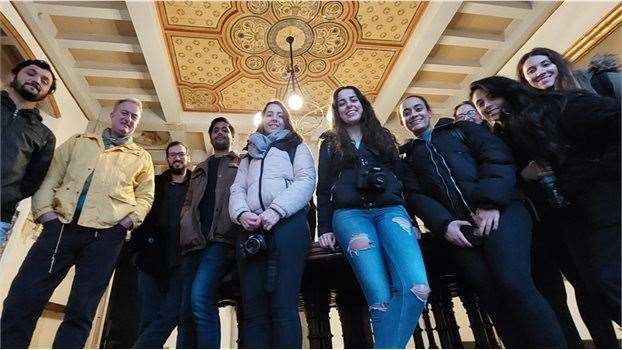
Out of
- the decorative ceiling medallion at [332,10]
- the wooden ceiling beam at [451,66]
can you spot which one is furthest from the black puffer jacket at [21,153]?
the wooden ceiling beam at [451,66]

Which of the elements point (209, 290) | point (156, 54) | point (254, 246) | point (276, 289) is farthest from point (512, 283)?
point (156, 54)

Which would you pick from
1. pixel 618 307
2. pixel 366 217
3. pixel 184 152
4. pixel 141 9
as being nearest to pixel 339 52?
pixel 141 9

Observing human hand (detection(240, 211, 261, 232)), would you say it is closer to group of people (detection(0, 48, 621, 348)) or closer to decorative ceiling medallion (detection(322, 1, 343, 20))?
group of people (detection(0, 48, 621, 348))

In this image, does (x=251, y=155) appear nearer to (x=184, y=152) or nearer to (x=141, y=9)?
(x=184, y=152)

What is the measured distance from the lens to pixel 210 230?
1.99 metres

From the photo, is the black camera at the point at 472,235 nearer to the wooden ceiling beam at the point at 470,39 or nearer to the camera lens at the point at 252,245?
the camera lens at the point at 252,245

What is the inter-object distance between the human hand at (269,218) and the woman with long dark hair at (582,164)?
3.94 ft

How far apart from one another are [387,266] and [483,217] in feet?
1.45

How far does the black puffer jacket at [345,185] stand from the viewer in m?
1.60

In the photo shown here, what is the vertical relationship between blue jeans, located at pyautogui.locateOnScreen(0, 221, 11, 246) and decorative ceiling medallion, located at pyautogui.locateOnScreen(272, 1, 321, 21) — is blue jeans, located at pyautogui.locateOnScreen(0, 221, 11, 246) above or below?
below

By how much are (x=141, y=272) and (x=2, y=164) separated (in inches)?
37.7

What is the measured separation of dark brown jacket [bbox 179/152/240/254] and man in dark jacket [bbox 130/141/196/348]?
6.0 inches

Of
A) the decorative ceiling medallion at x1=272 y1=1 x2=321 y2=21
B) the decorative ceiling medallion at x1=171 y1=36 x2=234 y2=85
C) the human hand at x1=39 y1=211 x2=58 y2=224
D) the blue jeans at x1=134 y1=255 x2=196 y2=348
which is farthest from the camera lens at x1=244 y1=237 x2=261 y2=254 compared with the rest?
the decorative ceiling medallion at x1=171 y1=36 x2=234 y2=85

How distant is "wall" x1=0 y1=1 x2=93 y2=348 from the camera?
4.20 m
